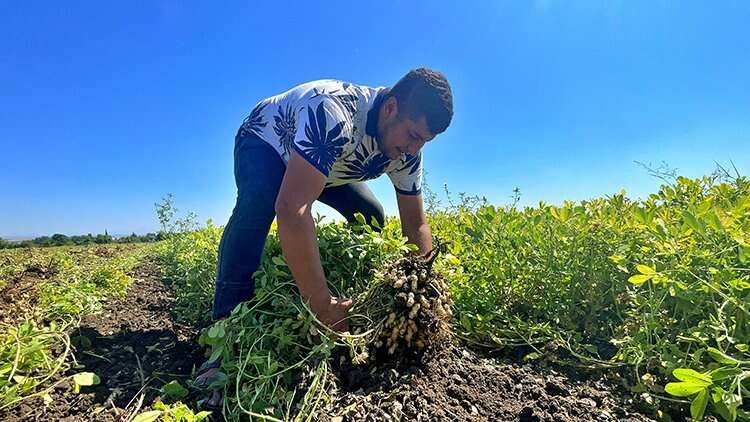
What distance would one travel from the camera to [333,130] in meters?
2.03

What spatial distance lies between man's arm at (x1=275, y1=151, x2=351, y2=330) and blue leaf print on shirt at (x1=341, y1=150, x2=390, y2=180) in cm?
67

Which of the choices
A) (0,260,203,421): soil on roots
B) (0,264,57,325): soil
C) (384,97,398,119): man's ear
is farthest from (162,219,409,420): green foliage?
(0,264,57,325): soil

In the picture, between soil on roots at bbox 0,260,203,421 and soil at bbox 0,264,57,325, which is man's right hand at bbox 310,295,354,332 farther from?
soil at bbox 0,264,57,325

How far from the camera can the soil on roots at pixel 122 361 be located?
5.57 ft

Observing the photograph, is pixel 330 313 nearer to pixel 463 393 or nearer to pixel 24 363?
pixel 463 393

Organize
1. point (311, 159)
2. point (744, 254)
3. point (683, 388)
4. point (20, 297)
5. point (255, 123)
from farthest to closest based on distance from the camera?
point (20, 297), point (255, 123), point (311, 159), point (744, 254), point (683, 388)

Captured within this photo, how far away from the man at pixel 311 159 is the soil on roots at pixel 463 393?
280mm

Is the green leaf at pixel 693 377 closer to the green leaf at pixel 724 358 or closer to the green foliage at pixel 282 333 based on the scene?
the green leaf at pixel 724 358

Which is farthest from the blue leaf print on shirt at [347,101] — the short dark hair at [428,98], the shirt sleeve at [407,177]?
the shirt sleeve at [407,177]

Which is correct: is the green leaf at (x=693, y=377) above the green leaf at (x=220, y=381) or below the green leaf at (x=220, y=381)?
above

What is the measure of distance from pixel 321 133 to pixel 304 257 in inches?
22.2

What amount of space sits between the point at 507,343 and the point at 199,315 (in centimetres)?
216

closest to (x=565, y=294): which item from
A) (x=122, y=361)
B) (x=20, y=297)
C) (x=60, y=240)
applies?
(x=122, y=361)

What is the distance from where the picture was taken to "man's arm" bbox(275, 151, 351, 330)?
182 cm
